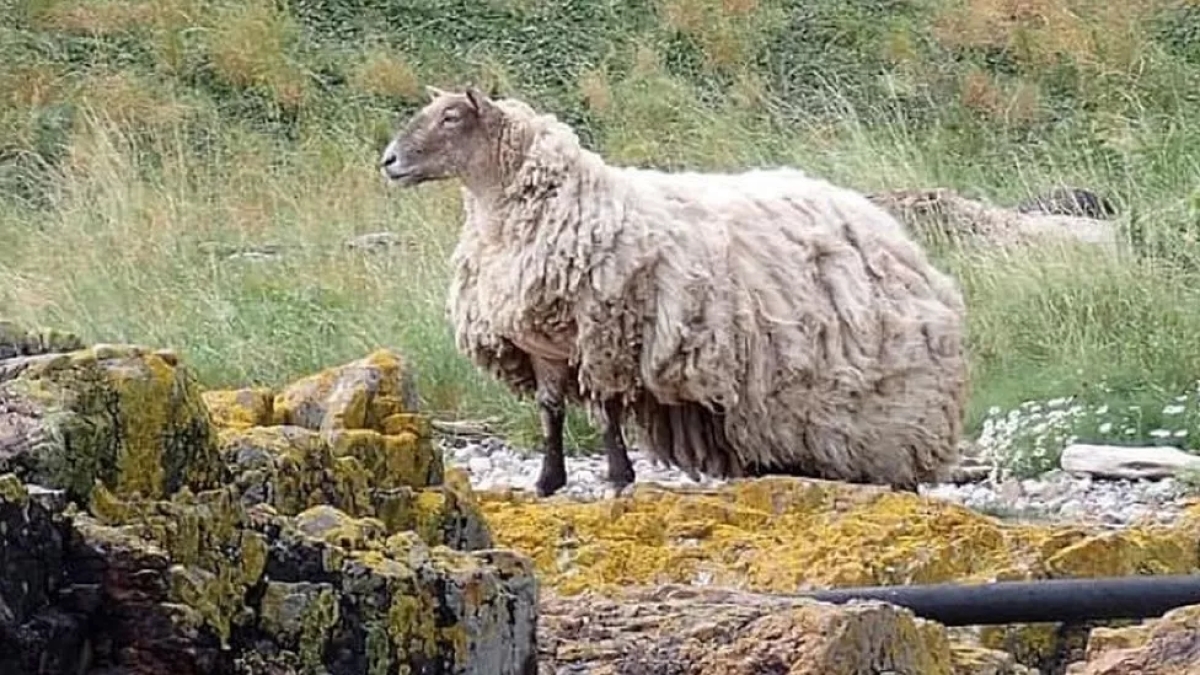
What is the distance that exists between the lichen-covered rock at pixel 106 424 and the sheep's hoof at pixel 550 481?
5.13m

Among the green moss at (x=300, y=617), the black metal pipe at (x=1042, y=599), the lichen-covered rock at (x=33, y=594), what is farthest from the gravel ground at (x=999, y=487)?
the lichen-covered rock at (x=33, y=594)

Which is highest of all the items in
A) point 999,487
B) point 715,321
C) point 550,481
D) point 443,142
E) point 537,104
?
point 443,142

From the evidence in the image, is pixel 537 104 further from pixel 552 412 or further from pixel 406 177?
pixel 552 412

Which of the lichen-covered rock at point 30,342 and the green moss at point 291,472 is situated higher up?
the lichen-covered rock at point 30,342

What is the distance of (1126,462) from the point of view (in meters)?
8.31

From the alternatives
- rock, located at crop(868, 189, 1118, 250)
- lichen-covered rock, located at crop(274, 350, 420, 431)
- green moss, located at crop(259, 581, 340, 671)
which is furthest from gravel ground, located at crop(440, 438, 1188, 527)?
green moss, located at crop(259, 581, 340, 671)

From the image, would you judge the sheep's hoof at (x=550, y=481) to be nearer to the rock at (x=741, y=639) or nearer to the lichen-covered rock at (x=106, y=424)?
the rock at (x=741, y=639)

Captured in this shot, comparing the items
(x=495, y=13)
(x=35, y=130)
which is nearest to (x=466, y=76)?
(x=495, y=13)

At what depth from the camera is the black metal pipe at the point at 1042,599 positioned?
104 inches

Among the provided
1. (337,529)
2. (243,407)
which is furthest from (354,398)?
(337,529)

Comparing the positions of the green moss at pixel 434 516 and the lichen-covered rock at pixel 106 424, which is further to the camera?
the green moss at pixel 434 516

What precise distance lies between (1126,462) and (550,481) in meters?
2.30

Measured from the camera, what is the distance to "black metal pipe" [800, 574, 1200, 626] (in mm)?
2650

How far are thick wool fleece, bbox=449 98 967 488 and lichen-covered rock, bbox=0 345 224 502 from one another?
482cm
